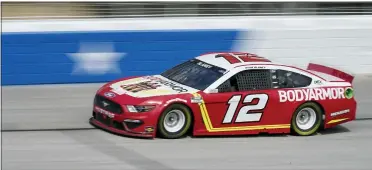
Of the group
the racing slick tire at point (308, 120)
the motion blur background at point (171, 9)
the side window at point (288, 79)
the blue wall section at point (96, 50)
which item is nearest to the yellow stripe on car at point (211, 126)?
the racing slick tire at point (308, 120)

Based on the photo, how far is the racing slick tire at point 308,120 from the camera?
452 inches

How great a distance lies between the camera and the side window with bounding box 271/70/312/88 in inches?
448

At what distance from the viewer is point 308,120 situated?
38.1ft

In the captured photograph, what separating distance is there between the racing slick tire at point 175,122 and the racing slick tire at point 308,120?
1.87 m

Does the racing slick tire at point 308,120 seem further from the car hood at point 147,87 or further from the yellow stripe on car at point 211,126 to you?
the car hood at point 147,87

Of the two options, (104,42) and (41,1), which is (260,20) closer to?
(104,42)

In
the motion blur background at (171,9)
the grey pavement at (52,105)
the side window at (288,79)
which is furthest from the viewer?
the motion blur background at (171,9)

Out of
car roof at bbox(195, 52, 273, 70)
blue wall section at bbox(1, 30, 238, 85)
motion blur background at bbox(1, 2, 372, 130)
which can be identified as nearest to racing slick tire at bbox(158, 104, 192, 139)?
car roof at bbox(195, 52, 273, 70)

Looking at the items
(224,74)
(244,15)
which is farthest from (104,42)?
(224,74)

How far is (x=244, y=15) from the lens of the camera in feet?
54.1

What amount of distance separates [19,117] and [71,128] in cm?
115

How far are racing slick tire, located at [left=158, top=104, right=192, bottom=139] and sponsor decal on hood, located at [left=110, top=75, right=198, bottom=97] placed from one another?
0.28 meters

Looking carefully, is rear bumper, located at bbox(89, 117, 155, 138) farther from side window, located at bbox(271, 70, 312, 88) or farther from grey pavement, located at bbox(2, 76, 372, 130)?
side window, located at bbox(271, 70, 312, 88)

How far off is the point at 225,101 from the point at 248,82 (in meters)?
0.57
